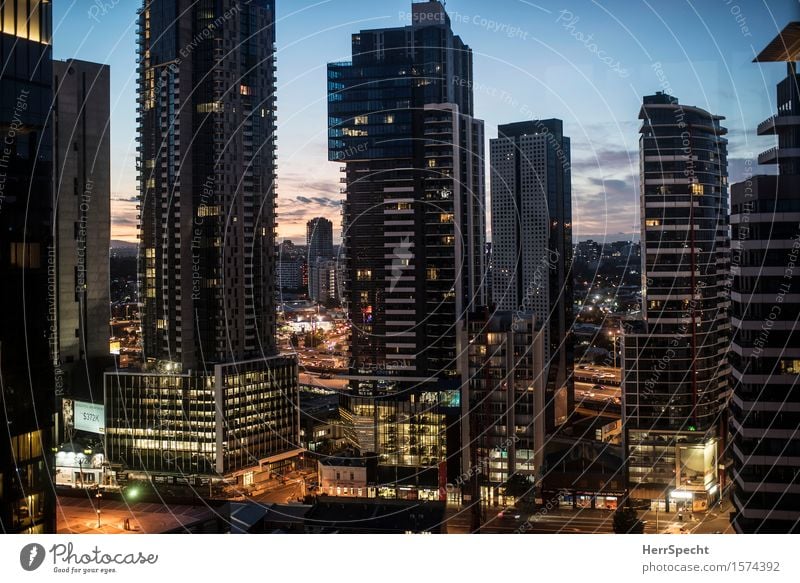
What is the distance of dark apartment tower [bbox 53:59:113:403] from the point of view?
12.6 m

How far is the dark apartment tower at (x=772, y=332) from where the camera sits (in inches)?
227

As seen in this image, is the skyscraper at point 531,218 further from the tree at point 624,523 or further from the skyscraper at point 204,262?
the tree at point 624,523

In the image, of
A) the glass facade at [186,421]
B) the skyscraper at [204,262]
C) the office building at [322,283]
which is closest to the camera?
the glass facade at [186,421]

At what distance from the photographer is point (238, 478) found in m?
13.0

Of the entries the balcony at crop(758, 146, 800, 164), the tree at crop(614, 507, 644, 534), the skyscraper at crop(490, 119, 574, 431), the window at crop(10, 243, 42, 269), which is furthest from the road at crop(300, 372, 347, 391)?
the window at crop(10, 243, 42, 269)

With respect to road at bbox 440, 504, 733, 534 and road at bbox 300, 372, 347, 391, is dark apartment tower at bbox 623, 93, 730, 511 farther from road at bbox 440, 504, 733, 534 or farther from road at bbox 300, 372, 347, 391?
road at bbox 300, 372, 347, 391

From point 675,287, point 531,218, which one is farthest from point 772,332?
point 531,218

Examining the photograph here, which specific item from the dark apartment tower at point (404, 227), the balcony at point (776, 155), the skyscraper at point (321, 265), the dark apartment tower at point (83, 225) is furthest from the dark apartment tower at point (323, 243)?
the balcony at point (776, 155)

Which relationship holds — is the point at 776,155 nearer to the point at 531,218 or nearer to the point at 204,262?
the point at 204,262

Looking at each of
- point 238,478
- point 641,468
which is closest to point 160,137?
point 238,478

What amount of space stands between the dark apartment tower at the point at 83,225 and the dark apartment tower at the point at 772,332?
9.73m

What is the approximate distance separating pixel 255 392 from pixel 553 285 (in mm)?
10843

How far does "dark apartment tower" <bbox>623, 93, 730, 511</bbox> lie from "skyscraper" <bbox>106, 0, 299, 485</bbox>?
5702 millimetres

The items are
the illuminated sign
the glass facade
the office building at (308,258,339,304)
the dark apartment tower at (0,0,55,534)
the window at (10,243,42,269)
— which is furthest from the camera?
the office building at (308,258,339,304)
